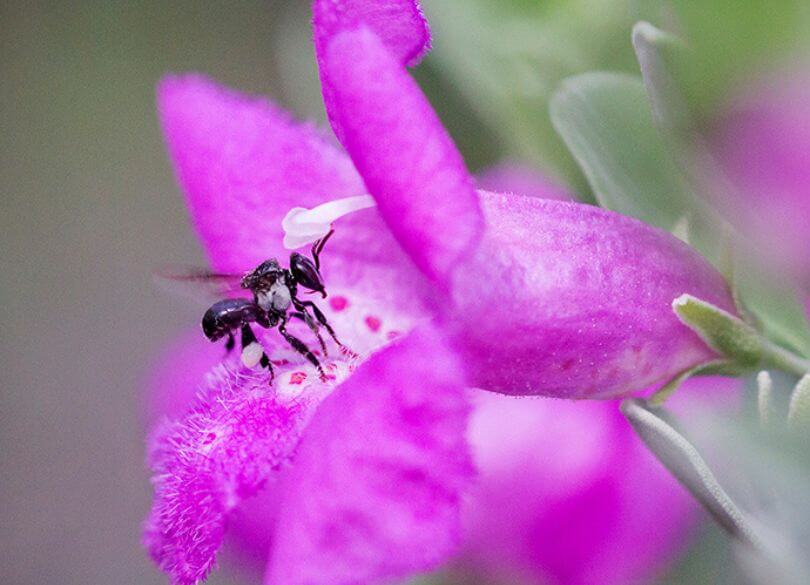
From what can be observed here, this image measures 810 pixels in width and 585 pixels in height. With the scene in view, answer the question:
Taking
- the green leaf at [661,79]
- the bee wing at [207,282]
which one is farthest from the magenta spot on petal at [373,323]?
the green leaf at [661,79]

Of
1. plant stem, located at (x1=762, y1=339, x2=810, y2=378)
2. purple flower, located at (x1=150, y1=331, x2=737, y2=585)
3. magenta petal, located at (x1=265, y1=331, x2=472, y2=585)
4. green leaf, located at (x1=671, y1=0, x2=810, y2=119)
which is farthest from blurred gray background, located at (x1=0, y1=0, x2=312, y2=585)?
magenta petal, located at (x1=265, y1=331, x2=472, y2=585)

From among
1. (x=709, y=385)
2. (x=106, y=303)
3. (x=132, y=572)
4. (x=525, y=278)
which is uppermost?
(x=525, y=278)

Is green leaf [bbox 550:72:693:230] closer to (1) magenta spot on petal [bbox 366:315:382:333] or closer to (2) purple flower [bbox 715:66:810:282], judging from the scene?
(2) purple flower [bbox 715:66:810:282]

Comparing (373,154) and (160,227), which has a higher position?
(373,154)

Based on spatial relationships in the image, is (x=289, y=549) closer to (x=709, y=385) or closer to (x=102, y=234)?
(x=709, y=385)

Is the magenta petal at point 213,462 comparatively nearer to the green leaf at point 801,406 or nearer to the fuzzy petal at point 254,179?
the fuzzy petal at point 254,179

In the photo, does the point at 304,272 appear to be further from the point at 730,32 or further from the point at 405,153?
the point at 730,32

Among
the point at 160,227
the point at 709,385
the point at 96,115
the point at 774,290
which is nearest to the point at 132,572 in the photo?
the point at 160,227
